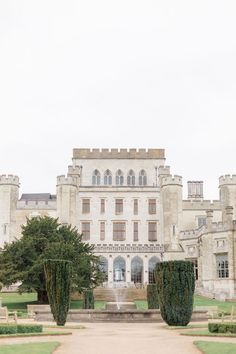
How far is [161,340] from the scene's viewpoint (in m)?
16.6

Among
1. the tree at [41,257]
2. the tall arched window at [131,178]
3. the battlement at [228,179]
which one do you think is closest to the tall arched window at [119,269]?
the tall arched window at [131,178]

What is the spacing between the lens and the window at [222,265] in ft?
151

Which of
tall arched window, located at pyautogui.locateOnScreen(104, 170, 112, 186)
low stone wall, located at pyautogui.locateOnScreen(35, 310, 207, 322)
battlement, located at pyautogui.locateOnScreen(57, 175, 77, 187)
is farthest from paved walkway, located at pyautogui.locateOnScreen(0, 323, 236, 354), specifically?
tall arched window, located at pyautogui.locateOnScreen(104, 170, 112, 186)

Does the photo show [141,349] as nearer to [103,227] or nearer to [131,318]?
[131,318]

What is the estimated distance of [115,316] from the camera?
26234mm

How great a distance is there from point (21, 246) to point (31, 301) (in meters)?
4.67

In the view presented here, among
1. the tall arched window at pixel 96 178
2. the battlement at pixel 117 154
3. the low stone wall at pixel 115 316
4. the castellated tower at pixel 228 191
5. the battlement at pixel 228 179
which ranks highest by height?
the battlement at pixel 117 154

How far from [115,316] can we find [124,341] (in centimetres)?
1005

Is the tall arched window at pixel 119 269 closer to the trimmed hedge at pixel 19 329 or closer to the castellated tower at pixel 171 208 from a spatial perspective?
the castellated tower at pixel 171 208

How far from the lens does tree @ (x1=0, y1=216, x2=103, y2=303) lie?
35.6 metres

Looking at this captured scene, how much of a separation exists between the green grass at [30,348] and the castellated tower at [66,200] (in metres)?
40.2

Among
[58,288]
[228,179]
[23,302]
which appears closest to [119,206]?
[228,179]

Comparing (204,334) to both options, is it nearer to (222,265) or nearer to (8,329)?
(8,329)

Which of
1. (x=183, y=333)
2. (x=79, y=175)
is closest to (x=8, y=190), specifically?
(x=79, y=175)
